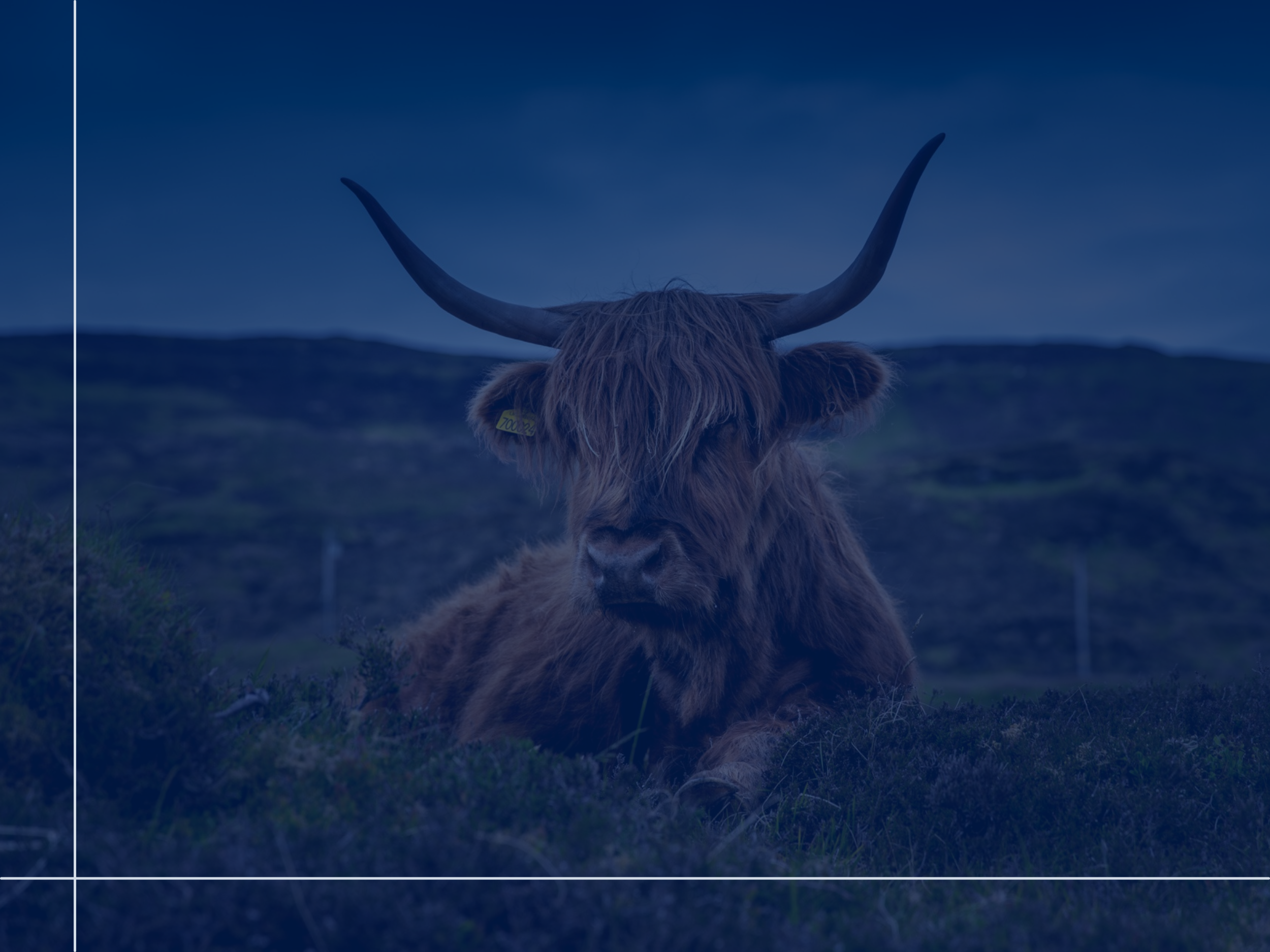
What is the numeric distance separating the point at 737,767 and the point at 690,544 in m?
0.85

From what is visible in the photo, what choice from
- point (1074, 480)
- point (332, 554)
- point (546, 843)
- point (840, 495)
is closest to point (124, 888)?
point (546, 843)

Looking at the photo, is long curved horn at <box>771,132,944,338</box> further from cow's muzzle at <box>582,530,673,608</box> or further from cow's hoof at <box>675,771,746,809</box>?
cow's hoof at <box>675,771,746,809</box>

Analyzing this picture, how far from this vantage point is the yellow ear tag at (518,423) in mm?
4652

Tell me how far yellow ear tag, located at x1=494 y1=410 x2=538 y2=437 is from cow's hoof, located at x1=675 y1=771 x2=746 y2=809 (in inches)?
75.1

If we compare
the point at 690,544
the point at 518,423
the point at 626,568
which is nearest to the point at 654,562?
the point at 626,568

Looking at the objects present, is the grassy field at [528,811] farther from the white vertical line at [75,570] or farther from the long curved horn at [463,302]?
the long curved horn at [463,302]

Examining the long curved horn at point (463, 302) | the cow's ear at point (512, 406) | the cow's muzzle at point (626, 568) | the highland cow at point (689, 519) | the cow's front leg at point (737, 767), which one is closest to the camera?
the cow's muzzle at point (626, 568)

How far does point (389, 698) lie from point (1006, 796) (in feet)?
9.20

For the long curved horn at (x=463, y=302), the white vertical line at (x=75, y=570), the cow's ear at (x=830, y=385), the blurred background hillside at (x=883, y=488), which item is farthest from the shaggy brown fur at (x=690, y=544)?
the white vertical line at (x=75, y=570)

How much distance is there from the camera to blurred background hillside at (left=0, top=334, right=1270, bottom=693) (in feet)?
65.4

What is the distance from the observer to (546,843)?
2.41 metres

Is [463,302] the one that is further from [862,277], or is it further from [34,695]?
Answer: [34,695]

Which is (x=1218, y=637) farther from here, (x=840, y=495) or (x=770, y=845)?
(x=770, y=845)

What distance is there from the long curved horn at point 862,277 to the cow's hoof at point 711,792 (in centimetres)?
197
